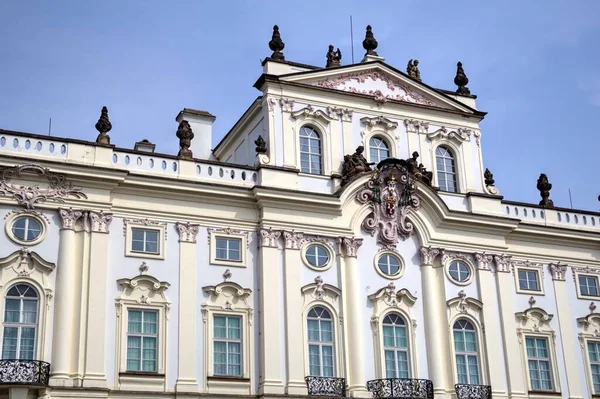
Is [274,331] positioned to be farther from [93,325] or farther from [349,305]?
Result: [93,325]

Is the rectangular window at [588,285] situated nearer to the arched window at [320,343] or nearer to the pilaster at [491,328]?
the pilaster at [491,328]

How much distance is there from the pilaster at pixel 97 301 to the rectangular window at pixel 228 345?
3604 millimetres

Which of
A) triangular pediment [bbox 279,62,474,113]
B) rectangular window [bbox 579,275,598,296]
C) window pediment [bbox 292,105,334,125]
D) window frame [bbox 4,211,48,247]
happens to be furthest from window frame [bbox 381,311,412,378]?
window frame [bbox 4,211,48,247]

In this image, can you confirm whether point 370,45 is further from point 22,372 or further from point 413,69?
point 22,372

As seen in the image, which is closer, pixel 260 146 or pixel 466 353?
pixel 260 146

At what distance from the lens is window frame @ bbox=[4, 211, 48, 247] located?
26547 mm

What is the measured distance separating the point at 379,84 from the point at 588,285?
11.4 m

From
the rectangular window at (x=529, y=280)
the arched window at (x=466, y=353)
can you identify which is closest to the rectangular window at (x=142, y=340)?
the arched window at (x=466, y=353)

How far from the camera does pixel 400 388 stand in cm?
2925

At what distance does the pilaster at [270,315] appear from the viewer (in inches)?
1101

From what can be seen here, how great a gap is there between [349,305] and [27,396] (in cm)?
1069

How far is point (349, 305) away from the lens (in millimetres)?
30047

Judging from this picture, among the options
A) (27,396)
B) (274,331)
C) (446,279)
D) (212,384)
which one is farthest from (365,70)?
(27,396)

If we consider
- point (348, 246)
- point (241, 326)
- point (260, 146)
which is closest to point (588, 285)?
point (348, 246)
